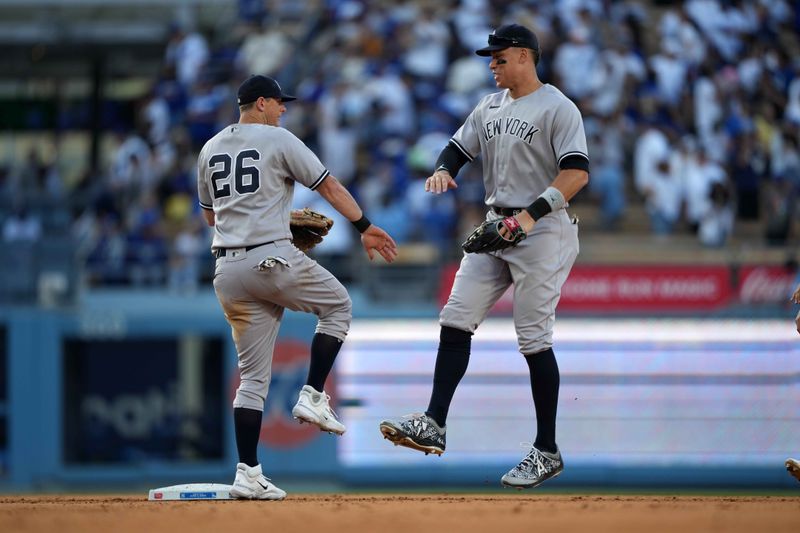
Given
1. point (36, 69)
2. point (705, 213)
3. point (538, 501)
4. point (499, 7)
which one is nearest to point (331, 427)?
point (538, 501)

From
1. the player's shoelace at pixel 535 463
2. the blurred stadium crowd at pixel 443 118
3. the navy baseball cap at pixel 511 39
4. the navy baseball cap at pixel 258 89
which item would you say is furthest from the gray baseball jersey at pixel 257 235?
the blurred stadium crowd at pixel 443 118

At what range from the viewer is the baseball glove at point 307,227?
8.12 metres

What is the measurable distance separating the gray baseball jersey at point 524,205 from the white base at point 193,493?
1600 mm

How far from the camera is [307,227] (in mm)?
8180

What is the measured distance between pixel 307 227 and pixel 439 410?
1.37 meters

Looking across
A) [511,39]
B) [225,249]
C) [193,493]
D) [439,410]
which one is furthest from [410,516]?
[511,39]

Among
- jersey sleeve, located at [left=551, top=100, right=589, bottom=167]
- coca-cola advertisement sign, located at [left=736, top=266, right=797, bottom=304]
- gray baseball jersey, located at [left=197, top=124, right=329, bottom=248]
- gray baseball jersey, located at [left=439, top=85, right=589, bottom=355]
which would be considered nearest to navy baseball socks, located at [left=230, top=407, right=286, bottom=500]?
gray baseball jersey, located at [left=197, top=124, right=329, bottom=248]

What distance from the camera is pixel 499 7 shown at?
17.5m

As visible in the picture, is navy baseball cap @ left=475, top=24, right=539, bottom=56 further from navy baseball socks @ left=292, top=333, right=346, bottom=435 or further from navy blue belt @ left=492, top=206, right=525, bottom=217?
navy baseball socks @ left=292, top=333, right=346, bottom=435

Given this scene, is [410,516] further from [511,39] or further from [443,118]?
[443,118]

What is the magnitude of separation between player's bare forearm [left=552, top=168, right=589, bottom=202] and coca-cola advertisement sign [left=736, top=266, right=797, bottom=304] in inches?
336

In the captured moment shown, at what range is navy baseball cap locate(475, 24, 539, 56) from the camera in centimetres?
757

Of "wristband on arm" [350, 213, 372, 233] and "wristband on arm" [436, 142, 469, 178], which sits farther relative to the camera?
"wristband on arm" [436, 142, 469, 178]

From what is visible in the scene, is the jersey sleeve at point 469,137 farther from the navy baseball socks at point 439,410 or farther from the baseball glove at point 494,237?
the navy baseball socks at point 439,410
